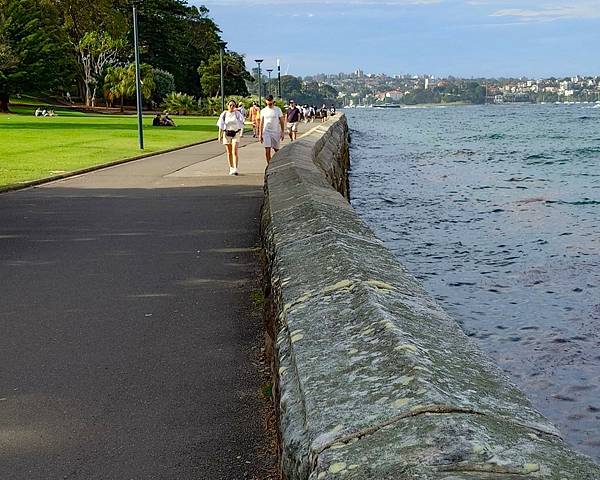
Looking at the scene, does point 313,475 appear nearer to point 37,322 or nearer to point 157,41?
point 37,322

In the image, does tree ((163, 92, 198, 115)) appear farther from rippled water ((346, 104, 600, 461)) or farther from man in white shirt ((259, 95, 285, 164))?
man in white shirt ((259, 95, 285, 164))

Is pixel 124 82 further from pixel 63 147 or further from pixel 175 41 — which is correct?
pixel 63 147

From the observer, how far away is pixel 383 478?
1.89m

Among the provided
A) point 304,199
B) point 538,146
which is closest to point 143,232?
point 304,199

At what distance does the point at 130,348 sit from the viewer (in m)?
5.36

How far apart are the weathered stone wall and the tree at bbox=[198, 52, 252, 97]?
8854 cm

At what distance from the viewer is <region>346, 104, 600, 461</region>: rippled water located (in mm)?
6707

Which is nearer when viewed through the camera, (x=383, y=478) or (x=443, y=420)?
(x=383, y=478)

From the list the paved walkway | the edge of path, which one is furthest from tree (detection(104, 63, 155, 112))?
the paved walkway

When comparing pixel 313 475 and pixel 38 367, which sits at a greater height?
pixel 313 475

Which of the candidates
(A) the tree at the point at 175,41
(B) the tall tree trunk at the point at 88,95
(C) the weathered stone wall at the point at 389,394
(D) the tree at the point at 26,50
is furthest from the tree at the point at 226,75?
(C) the weathered stone wall at the point at 389,394

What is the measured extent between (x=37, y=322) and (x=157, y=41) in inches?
3583

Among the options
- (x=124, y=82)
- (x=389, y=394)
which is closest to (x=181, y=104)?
(x=124, y=82)

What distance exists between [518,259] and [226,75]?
87901 mm
